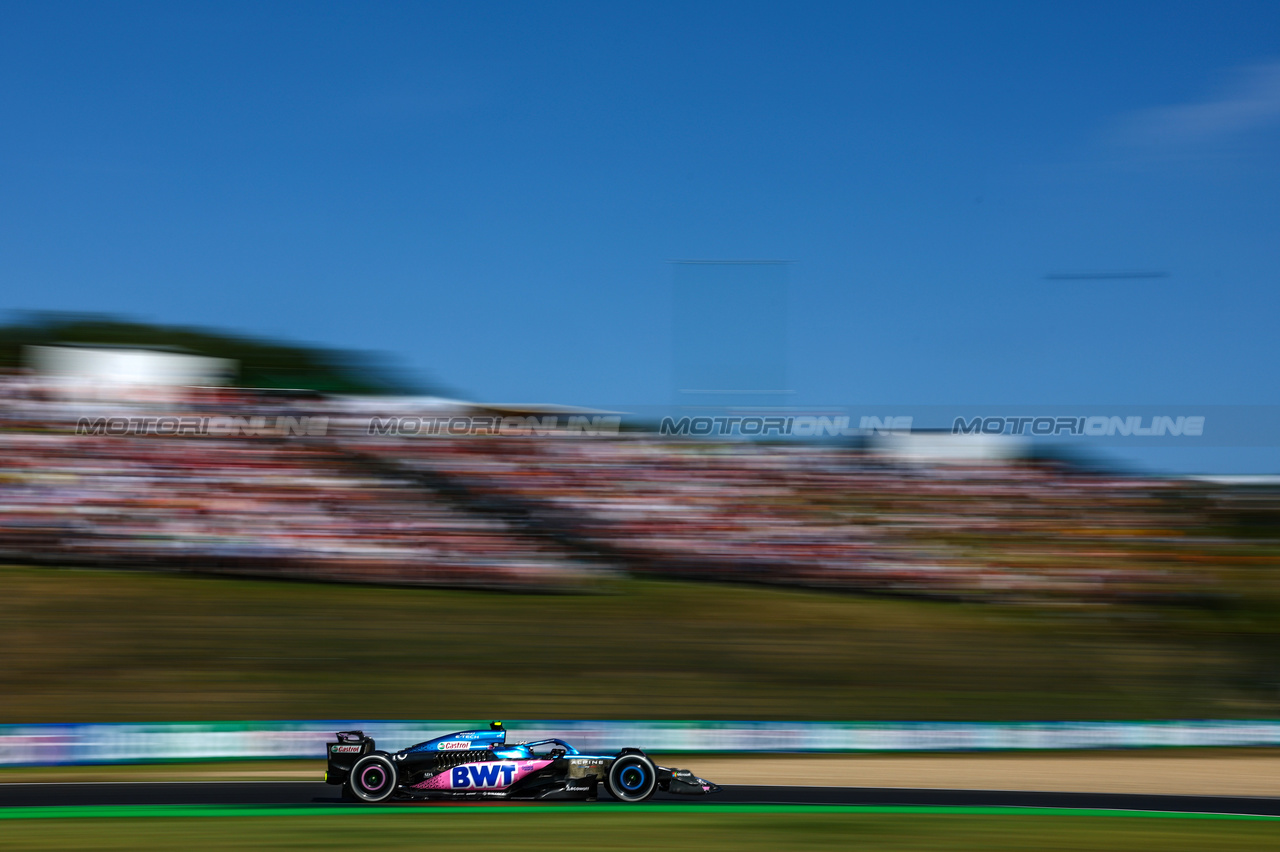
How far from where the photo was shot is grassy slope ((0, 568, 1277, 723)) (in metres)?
10.9

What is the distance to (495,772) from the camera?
6.45 m

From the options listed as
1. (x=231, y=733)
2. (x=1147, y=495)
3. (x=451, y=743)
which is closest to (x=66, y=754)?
(x=231, y=733)

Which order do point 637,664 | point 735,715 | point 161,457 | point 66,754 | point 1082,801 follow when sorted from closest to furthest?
1. point 1082,801
2. point 66,754
3. point 735,715
4. point 637,664
5. point 161,457

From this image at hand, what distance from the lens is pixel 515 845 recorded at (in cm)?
628

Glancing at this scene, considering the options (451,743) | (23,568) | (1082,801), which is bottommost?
(1082,801)

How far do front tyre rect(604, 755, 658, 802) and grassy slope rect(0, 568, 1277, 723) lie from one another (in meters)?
4.42

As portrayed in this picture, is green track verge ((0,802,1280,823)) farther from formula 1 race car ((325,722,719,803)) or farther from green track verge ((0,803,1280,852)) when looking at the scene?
formula 1 race car ((325,722,719,803))

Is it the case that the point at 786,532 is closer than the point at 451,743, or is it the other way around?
the point at 451,743

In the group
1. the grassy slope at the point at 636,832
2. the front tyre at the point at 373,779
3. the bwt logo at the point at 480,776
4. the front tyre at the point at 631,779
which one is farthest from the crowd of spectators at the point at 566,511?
the front tyre at the point at 631,779

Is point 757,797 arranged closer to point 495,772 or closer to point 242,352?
point 495,772

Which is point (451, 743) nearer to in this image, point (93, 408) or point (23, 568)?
point (23, 568)

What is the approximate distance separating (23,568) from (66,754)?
5215 mm
